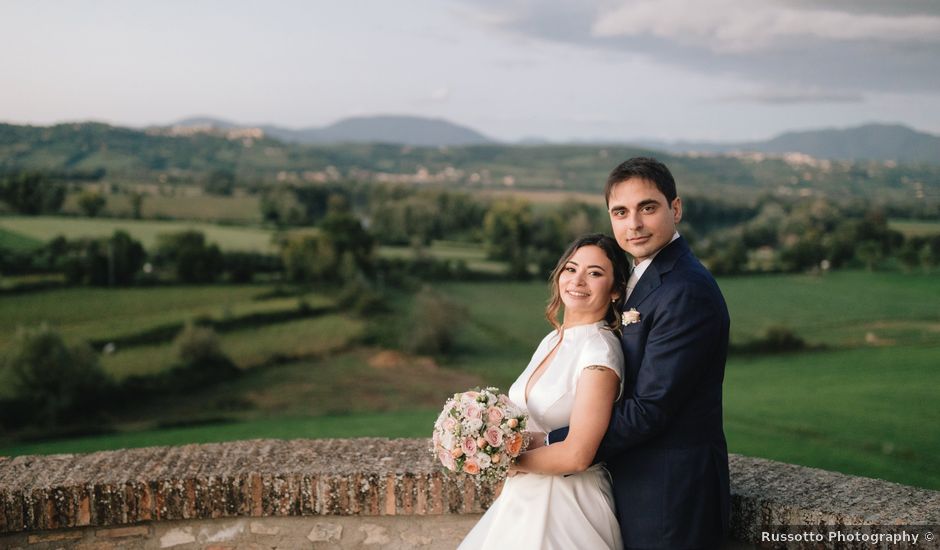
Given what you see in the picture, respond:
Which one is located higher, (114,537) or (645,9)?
(645,9)

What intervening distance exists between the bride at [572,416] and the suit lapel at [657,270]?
0.16 metres

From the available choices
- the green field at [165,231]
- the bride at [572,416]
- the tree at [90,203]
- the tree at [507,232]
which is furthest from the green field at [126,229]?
the bride at [572,416]

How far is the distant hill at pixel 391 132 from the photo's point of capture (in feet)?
235

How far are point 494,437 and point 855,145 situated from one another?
148 ft

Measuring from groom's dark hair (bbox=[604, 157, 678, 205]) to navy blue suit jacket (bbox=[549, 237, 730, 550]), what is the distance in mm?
209

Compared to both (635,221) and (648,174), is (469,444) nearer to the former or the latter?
(635,221)

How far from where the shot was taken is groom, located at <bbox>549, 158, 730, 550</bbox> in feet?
8.99

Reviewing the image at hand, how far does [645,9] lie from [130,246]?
2878cm

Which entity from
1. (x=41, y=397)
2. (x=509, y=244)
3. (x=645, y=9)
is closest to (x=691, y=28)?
(x=645, y=9)

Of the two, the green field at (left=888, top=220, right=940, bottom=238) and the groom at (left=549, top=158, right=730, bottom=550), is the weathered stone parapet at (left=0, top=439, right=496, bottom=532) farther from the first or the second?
the green field at (left=888, top=220, right=940, bottom=238)

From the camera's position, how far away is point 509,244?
45.7m

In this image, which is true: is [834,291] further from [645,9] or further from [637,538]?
[637,538]

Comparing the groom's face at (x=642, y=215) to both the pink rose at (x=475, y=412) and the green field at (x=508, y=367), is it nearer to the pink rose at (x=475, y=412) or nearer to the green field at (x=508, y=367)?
the pink rose at (x=475, y=412)

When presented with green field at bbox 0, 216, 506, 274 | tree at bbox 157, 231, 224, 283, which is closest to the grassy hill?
green field at bbox 0, 216, 506, 274
